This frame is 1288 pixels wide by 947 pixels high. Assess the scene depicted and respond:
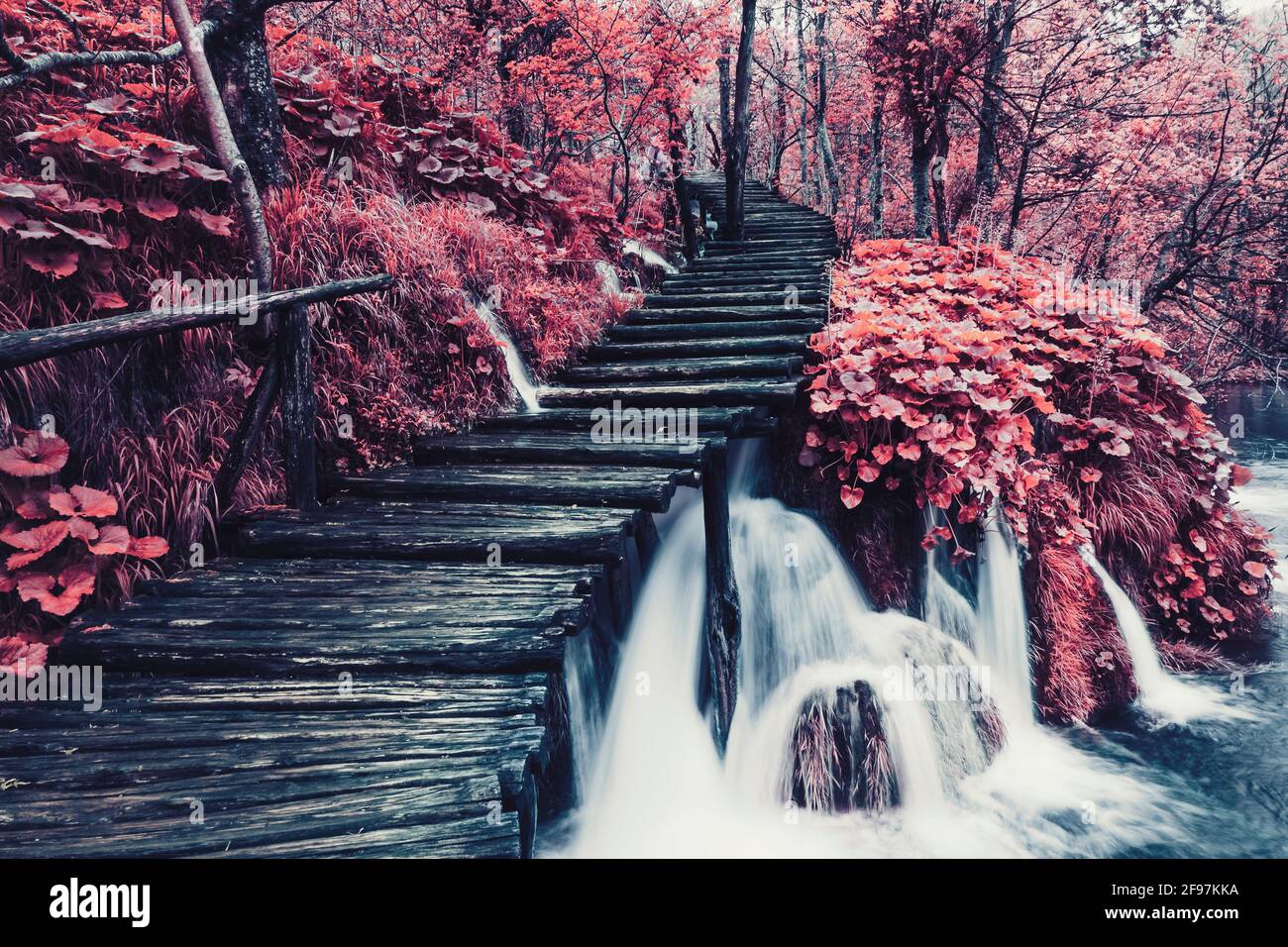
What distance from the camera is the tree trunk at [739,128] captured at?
952cm

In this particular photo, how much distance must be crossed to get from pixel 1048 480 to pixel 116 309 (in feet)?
23.2

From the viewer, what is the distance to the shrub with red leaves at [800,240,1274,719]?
5.41m

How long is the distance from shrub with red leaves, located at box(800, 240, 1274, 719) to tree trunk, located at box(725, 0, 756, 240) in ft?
12.4

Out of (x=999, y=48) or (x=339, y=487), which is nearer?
(x=339, y=487)

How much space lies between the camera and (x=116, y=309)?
3818 mm

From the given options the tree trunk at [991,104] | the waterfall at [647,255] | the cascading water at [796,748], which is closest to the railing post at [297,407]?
the cascading water at [796,748]

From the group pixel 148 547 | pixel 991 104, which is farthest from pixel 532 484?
pixel 991 104

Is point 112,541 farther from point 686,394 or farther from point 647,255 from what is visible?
point 647,255

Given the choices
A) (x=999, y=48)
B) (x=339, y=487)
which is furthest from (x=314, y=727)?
(x=999, y=48)

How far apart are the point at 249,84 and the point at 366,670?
404 cm

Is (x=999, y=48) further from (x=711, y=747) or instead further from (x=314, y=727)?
(x=314, y=727)

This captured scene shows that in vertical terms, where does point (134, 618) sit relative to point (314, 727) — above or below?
above
